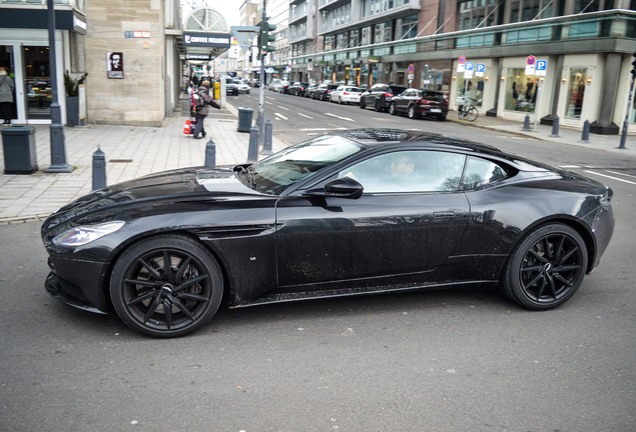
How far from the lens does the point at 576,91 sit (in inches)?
1086

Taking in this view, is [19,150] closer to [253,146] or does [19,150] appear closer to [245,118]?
[253,146]

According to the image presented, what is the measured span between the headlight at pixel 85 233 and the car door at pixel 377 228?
120 cm

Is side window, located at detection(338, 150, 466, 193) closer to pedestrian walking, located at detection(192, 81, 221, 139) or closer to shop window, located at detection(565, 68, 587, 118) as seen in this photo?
pedestrian walking, located at detection(192, 81, 221, 139)

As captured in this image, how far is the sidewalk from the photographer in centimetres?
856

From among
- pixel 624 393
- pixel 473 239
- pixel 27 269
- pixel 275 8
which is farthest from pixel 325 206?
pixel 275 8

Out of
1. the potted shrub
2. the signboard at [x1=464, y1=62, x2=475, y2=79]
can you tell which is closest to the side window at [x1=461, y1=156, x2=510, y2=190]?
the potted shrub

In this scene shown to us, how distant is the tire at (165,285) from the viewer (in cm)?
400

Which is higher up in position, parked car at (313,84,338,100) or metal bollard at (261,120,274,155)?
parked car at (313,84,338,100)

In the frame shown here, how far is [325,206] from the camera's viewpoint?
14.4 feet

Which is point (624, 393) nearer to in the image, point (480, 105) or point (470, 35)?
point (480, 105)

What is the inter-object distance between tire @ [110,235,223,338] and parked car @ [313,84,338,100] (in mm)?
42897

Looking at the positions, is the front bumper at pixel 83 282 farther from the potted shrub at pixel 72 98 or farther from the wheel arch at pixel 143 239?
the potted shrub at pixel 72 98

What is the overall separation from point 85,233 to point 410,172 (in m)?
2.59

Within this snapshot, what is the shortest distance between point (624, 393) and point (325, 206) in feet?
7.81
